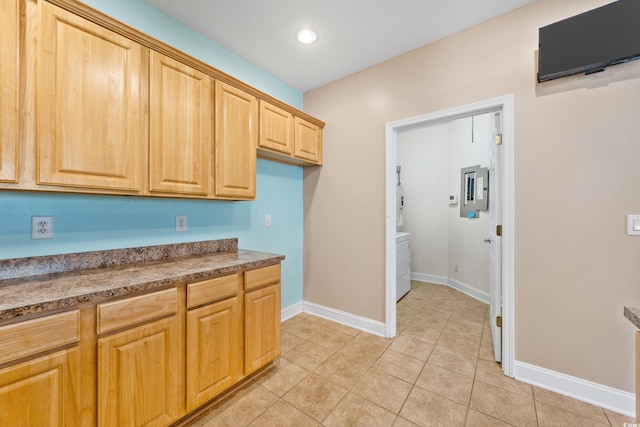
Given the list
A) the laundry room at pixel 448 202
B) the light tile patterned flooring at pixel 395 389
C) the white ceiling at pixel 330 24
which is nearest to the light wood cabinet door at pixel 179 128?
the white ceiling at pixel 330 24

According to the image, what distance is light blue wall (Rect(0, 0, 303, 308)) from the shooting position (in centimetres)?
140

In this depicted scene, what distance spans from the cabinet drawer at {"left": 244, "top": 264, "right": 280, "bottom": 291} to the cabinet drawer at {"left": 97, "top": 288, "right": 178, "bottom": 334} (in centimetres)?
48

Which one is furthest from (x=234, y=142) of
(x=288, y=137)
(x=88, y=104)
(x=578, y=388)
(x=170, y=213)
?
(x=578, y=388)

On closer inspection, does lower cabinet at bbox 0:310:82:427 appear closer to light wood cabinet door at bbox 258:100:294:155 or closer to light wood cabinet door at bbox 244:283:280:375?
light wood cabinet door at bbox 244:283:280:375

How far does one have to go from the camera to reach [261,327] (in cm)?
188

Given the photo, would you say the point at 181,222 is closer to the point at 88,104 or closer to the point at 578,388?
the point at 88,104

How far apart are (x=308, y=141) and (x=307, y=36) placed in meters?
0.95

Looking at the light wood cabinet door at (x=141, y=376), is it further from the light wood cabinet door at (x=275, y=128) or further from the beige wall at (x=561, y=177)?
the beige wall at (x=561, y=177)

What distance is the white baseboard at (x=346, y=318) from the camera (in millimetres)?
2604

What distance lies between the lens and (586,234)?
1669 mm

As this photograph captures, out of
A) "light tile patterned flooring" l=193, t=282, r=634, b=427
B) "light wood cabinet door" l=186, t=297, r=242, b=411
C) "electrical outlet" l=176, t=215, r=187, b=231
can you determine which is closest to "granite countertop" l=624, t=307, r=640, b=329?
"light tile patterned flooring" l=193, t=282, r=634, b=427

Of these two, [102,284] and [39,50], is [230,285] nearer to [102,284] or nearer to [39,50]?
[102,284]

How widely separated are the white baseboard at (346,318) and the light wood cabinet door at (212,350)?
1.37m

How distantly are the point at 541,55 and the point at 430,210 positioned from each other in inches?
118
